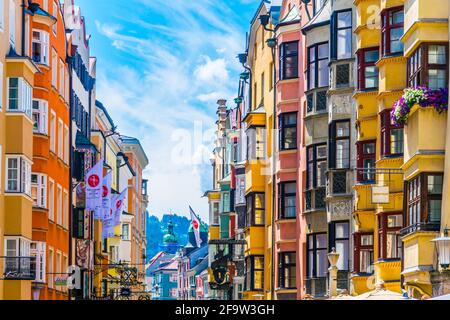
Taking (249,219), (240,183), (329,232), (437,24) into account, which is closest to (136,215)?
(240,183)

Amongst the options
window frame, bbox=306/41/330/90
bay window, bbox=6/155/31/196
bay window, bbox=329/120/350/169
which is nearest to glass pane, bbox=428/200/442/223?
bay window, bbox=329/120/350/169

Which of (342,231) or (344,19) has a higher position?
(344,19)

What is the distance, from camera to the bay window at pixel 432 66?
27.7 m

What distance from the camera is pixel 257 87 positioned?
61594mm

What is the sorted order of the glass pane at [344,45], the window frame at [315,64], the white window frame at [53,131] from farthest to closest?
the white window frame at [53,131] < the window frame at [315,64] < the glass pane at [344,45]

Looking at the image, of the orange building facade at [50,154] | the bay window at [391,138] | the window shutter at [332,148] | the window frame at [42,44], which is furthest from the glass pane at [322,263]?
the window frame at [42,44]

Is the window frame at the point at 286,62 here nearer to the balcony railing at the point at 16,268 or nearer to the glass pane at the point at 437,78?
the balcony railing at the point at 16,268

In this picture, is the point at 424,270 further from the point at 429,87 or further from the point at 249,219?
the point at 249,219

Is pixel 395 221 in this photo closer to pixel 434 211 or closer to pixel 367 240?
pixel 367 240

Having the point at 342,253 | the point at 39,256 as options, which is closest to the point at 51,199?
the point at 39,256

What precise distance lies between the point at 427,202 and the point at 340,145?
1341 centimetres

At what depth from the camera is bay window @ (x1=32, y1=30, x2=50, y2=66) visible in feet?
143

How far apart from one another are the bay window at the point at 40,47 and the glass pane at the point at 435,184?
19698 mm

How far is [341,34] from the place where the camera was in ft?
137
